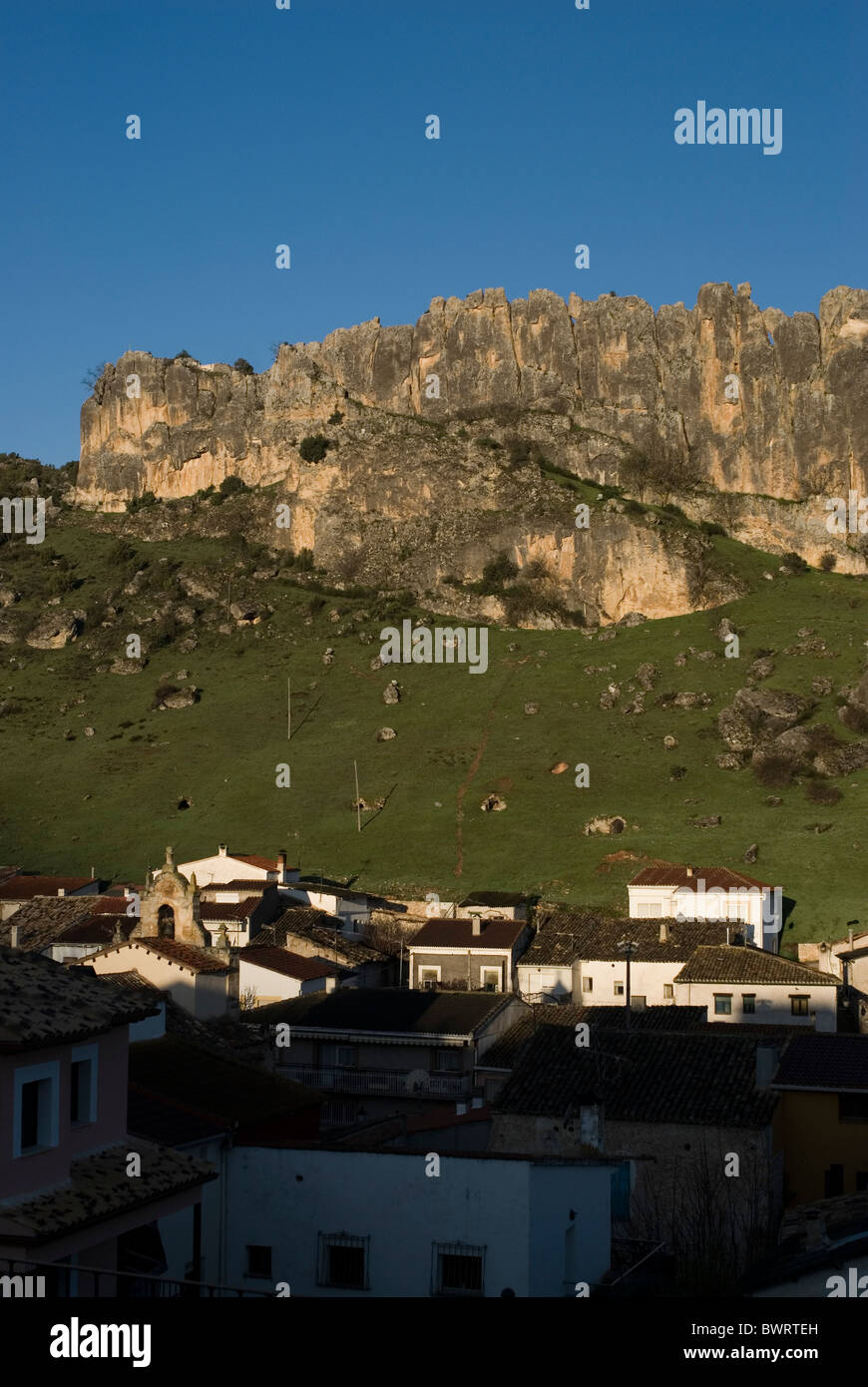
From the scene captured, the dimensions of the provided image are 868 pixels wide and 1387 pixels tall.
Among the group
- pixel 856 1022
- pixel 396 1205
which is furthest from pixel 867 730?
pixel 396 1205

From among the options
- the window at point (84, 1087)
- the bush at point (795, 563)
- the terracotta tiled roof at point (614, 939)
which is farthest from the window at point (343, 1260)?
the bush at point (795, 563)

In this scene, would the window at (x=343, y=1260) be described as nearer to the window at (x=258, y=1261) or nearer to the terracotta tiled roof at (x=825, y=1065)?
the window at (x=258, y=1261)

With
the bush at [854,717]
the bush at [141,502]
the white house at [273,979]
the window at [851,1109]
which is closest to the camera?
the window at [851,1109]

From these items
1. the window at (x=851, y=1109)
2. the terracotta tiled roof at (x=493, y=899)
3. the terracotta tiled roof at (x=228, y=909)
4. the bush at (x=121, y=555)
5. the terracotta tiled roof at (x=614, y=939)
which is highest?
the bush at (x=121, y=555)

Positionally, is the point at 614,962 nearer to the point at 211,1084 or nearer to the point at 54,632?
the point at 211,1084

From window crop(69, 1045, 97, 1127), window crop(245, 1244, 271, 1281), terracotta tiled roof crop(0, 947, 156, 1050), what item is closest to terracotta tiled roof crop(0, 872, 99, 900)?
window crop(245, 1244, 271, 1281)

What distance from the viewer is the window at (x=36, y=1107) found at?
655 inches

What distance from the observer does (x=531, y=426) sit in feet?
548

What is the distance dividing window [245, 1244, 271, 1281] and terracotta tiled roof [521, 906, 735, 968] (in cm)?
3924

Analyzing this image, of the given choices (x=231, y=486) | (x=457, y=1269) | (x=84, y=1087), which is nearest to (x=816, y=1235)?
(x=457, y=1269)

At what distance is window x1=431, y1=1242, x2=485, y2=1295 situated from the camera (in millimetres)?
20828

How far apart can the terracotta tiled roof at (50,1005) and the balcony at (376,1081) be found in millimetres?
21516

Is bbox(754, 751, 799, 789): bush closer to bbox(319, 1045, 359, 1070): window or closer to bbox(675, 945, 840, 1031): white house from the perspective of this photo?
bbox(675, 945, 840, 1031): white house

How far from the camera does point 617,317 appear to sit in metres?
172
